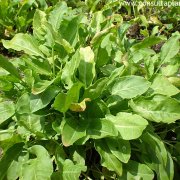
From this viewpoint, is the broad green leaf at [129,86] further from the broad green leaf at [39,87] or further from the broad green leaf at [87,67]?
the broad green leaf at [39,87]

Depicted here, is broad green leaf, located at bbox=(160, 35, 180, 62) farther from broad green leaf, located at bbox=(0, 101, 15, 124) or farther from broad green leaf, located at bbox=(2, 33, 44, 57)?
broad green leaf, located at bbox=(0, 101, 15, 124)

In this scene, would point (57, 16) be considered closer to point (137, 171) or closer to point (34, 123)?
point (34, 123)

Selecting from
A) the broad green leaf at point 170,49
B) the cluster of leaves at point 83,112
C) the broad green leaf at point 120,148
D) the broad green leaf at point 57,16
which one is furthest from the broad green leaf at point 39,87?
the broad green leaf at point 170,49

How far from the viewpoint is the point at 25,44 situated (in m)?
2.35

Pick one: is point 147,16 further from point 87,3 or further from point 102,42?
point 102,42

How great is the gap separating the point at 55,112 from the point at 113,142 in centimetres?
40

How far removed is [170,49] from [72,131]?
0.94 meters

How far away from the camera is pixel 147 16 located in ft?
13.0

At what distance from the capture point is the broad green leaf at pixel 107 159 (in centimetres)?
187

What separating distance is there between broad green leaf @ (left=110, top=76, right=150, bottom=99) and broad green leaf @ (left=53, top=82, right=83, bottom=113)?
0.88 feet

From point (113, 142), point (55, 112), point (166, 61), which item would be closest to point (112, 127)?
point (113, 142)

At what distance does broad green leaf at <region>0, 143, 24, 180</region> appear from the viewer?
6.37 ft

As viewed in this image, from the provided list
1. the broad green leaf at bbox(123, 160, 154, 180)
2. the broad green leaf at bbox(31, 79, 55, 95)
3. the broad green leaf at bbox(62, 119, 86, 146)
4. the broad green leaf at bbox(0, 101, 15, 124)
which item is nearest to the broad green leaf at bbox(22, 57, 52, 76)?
the broad green leaf at bbox(31, 79, 55, 95)

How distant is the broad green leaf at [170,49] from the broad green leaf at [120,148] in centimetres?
74
